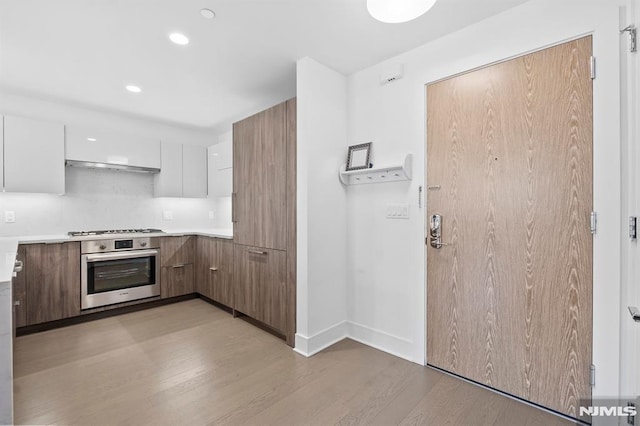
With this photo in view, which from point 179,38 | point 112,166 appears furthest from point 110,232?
point 179,38

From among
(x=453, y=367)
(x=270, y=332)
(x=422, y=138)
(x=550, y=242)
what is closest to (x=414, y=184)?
(x=422, y=138)

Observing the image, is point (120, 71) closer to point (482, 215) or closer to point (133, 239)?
point (133, 239)

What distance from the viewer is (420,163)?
2217mm

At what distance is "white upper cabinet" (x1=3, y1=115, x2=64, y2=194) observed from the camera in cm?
286

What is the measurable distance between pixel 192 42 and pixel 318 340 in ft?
8.20

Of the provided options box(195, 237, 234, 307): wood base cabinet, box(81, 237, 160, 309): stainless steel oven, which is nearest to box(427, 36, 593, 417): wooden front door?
box(195, 237, 234, 307): wood base cabinet

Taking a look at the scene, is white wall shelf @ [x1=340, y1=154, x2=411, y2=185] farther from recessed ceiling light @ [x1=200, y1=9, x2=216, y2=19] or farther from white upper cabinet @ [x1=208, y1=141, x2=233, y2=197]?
white upper cabinet @ [x1=208, y1=141, x2=233, y2=197]

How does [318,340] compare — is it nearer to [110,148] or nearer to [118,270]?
[118,270]

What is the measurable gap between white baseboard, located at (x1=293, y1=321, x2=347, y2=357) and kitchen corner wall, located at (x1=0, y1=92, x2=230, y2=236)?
2710mm

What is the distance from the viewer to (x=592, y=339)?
5.13ft

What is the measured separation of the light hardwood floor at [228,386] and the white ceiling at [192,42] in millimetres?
2372

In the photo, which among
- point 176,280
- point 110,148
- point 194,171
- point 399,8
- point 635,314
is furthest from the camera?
point 194,171

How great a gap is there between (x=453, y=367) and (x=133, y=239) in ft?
11.2

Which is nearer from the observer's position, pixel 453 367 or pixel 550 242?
pixel 550 242
